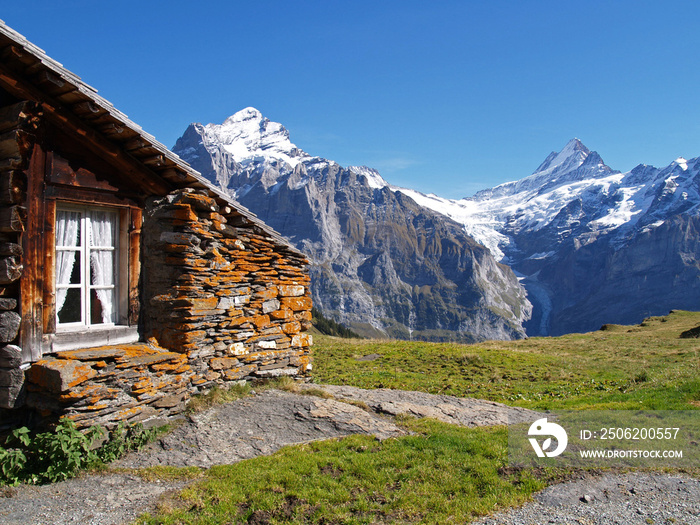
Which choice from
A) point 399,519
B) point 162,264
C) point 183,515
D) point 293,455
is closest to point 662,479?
point 399,519

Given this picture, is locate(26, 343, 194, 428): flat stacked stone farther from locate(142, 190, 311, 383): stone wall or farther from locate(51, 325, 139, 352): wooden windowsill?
locate(142, 190, 311, 383): stone wall

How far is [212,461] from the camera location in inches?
336

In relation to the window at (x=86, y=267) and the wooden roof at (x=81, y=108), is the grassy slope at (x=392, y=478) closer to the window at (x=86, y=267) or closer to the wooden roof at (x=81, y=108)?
the window at (x=86, y=267)

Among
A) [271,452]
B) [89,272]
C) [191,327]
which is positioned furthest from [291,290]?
[271,452]

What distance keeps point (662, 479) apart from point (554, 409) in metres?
5.48

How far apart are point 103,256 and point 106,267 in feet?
0.85

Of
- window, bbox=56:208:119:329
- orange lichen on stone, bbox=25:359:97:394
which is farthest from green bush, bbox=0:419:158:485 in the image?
window, bbox=56:208:119:329

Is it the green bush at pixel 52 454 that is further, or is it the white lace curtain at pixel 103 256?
the white lace curtain at pixel 103 256

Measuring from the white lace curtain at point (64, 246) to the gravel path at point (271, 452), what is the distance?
3.78 m

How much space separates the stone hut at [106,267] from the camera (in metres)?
8.40

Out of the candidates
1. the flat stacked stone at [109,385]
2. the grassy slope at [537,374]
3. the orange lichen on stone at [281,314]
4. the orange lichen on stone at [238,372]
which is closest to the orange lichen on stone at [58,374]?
the flat stacked stone at [109,385]

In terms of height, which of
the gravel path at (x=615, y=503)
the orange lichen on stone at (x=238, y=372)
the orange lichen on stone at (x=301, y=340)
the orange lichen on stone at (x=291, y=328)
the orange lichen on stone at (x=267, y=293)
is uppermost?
the orange lichen on stone at (x=267, y=293)

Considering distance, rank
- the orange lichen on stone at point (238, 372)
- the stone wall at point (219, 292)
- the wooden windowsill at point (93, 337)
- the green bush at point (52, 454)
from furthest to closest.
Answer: the orange lichen on stone at point (238, 372) → the stone wall at point (219, 292) → the wooden windowsill at point (93, 337) → the green bush at point (52, 454)

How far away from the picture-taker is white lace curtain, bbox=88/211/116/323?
1019cm
